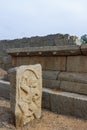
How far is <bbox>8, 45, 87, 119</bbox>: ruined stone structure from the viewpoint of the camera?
3.80 metres

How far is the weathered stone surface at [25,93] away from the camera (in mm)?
3395

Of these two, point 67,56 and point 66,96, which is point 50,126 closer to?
point 66,96

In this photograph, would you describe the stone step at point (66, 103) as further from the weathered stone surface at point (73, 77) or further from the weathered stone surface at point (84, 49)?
the weathered stone surface at point (84, 49)

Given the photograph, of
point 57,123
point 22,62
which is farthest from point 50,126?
point 22,62

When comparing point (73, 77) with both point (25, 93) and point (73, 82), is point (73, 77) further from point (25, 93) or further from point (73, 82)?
point (25, 93)

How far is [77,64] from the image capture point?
435 cm

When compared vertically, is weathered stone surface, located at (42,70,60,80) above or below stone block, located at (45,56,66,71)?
below

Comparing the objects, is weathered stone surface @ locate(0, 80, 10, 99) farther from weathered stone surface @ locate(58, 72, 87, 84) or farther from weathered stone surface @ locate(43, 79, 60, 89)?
weathered stone surface @ locate(58, 72, 87, 84)

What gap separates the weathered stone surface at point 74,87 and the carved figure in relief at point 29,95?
0.80 m

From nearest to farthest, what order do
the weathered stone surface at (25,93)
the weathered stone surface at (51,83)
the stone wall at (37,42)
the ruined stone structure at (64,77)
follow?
the weathered stone surface at (25,93)
the ruined stone structure at (64,77)
the weathered stone surface at (51,83)
the stone wall at (37,42)

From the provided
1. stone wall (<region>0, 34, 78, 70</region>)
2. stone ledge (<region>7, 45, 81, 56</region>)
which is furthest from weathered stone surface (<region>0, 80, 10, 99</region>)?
stone wall (<region>0, 34, 78, 70</region>)

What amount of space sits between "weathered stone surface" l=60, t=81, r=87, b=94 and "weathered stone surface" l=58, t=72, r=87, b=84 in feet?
0.20

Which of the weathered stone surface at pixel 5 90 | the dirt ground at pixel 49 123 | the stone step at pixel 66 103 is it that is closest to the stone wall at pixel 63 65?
the stone step at pixel 66 103

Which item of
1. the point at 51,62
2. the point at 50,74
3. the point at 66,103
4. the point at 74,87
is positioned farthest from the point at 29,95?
the point at 51,62
